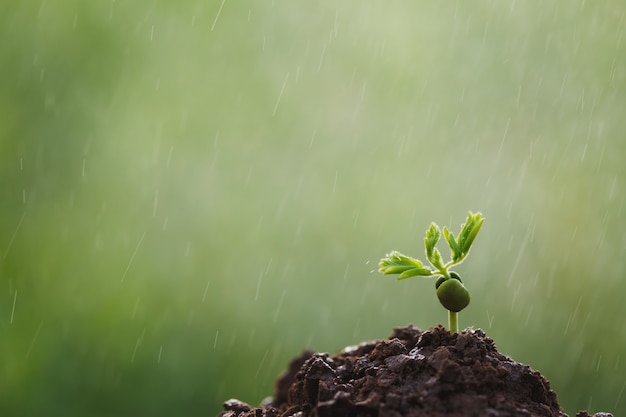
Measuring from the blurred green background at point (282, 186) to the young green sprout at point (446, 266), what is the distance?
5.97 metres

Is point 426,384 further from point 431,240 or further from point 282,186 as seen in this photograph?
point 282,186

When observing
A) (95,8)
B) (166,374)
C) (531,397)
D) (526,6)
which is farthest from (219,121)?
(531,397)

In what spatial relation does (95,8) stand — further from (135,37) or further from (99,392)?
(99,392)

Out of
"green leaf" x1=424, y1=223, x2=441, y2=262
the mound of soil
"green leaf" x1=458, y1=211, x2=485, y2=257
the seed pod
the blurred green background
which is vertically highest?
"green leaf" x1=458, y1=211, x2=485, y2=257

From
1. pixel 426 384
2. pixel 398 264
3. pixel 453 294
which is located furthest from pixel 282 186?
pixel 426 384

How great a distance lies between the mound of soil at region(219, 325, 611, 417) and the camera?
4.58ft

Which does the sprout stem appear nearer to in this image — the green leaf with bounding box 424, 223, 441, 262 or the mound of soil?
the mound of soil

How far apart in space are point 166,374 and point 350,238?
263 cm

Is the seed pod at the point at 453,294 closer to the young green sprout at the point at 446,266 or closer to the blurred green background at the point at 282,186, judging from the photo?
the young green sprout at the point at 446,266

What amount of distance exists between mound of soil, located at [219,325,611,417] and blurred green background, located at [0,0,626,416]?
5892 mm

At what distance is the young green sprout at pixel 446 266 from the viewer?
1579mm

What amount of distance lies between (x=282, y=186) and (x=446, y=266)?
6773 mm

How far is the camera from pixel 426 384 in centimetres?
144

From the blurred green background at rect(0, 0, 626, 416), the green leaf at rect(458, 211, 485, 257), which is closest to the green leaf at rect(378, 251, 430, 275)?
the green leaf at rect(458, 211, 485, 257)
